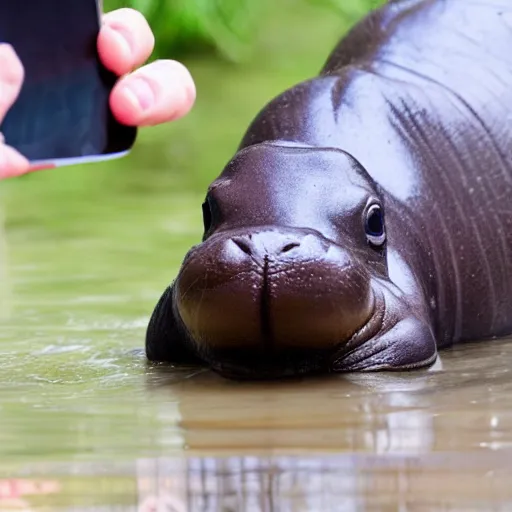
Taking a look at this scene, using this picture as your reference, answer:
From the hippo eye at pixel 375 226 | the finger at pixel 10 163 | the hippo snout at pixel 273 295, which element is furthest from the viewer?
the hippo eye at pixel 375 226

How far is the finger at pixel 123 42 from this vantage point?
107 inches

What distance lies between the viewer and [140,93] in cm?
271

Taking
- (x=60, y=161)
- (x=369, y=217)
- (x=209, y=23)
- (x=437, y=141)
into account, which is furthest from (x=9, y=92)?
(x=209, y=23)

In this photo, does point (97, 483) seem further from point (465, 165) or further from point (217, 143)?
point (217, 143)

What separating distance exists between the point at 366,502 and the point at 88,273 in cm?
361

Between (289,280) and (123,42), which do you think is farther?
(289,280)

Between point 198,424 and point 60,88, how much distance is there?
0.71 metres

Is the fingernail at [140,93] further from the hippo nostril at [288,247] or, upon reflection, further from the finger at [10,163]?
the hippo nostril at [288,247]

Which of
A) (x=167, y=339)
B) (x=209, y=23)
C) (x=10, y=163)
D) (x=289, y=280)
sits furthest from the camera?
(x=209, y=23)

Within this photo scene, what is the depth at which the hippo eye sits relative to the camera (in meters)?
3.75

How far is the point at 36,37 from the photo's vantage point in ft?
8.65

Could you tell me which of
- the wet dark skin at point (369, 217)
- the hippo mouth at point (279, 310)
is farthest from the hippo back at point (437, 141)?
the hippo mouth at point (279, 310)

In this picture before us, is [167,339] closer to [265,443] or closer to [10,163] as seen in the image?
[265,443]

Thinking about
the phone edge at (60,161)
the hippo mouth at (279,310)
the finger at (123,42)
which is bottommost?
the hippo mouth at (279,310)
